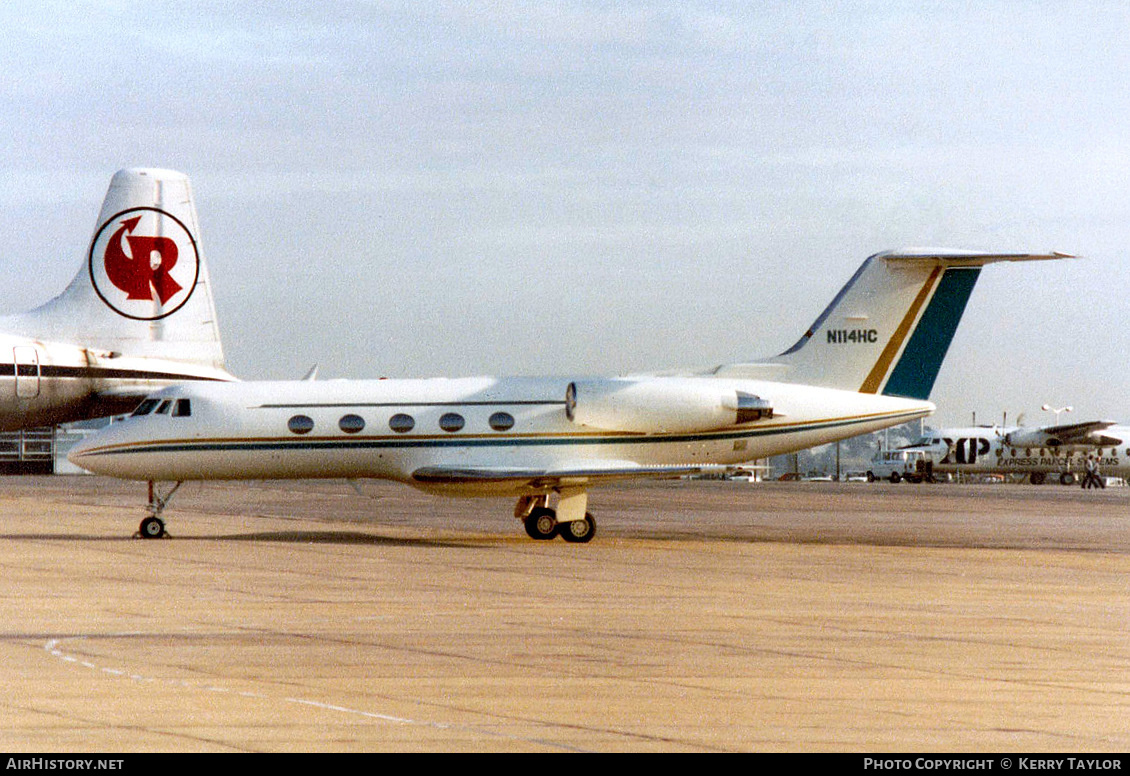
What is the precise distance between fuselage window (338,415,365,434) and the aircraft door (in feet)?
32.7

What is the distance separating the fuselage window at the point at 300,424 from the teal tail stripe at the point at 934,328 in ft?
34.4

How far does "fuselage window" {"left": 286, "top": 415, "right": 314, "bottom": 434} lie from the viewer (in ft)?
84.5

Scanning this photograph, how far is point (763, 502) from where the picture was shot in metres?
45.2

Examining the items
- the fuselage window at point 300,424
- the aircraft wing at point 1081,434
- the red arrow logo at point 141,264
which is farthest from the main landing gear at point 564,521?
the aircraft wing at point 1081,434

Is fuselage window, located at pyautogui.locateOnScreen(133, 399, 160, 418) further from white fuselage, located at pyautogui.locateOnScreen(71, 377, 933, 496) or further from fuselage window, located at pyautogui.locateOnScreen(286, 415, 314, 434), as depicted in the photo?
fuselage window, located at pyautogui.locateOnScreen(286, 415, 314, 434)

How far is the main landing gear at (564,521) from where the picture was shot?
25.7 m

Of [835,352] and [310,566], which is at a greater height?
[835,352]

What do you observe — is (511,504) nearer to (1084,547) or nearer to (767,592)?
(1084,547)

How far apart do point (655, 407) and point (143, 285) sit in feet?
47.1

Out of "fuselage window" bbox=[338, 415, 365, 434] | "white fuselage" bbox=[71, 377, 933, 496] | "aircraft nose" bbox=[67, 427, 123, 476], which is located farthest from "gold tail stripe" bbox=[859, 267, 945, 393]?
"aircraft nose" bbox=[67, 427, 123, 476]

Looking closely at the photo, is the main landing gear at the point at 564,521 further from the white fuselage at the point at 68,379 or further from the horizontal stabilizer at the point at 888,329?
the white fuselage at the point at 68,379

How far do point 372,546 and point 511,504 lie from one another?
52.5ft

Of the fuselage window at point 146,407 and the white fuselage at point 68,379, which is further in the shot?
the white fuselage at point 68,379
